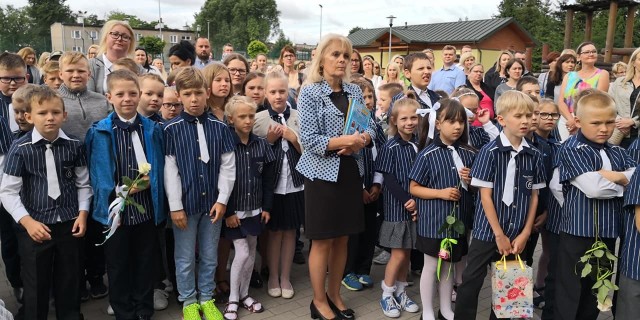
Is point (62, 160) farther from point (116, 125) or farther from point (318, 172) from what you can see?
point (318, 172)

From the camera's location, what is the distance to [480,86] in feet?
23.1

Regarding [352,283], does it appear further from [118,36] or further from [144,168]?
[118,36]

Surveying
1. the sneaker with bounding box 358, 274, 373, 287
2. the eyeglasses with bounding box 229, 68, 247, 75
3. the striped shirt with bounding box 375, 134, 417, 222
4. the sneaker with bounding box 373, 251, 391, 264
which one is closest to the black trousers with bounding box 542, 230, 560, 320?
the striped shirt with bounding box 375, 134, 417, 222

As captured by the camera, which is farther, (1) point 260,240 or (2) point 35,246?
(1) point 260,240

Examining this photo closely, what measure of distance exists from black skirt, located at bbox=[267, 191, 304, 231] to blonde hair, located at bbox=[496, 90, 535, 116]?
1873mm

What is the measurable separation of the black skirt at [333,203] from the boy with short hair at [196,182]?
68 centimetres

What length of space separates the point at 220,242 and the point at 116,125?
1.39m

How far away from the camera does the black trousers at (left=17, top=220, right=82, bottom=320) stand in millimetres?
3330

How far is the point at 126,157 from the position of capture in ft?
11.3

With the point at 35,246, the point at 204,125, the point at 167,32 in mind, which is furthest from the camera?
the point at 167,32

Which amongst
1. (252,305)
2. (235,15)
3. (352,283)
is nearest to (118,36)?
(252,305)

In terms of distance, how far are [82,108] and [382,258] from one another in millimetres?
3238

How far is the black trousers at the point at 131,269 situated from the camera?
353 cm

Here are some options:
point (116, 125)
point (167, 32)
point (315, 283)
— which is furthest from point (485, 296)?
point (167, 32)
